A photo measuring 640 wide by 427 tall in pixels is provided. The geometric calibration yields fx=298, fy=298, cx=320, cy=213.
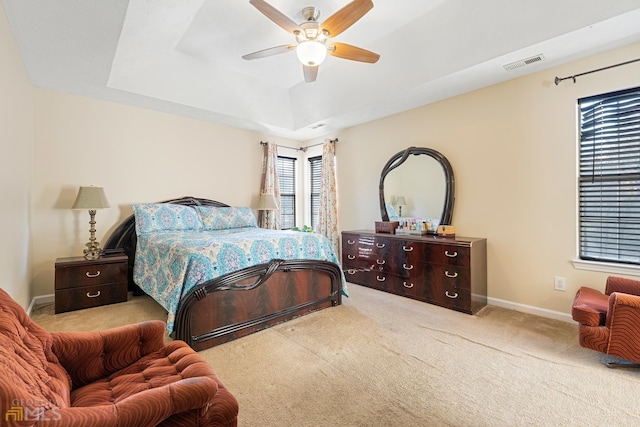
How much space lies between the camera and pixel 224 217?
4.43m

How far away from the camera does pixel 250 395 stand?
73.0 inches

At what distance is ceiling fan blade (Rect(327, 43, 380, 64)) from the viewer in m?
2.69

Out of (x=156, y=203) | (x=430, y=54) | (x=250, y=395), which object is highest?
(x=430, y=54)

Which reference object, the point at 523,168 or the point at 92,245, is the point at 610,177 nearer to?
the point at 523,168

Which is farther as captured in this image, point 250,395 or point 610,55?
point 610,55

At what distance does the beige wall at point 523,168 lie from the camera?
2.88 m

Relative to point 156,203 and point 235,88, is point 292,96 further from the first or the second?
point 156,203

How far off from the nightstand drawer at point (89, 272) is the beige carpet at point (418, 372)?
0.34m

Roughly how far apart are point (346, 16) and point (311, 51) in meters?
0.37

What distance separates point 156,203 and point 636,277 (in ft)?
17.3

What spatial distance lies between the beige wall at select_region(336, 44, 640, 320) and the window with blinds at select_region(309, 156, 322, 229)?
2.18 meters

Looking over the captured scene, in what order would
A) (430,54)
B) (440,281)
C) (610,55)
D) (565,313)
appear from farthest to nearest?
(440,281), (430,54), (565,313), (610,55)

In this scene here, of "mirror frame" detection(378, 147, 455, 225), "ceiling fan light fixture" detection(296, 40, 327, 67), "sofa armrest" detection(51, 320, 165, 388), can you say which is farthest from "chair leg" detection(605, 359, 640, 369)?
"ceiling fan light fixture" detection(296, 40, 327, 67)

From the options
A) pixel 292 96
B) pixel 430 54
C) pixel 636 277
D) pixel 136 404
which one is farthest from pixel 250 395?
pixel 292 96
